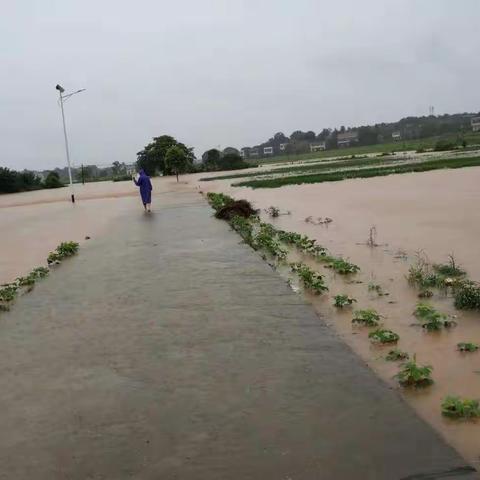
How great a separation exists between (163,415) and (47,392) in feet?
4.34


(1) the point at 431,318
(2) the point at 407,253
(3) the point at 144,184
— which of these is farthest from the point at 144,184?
(1) the point at 431,318

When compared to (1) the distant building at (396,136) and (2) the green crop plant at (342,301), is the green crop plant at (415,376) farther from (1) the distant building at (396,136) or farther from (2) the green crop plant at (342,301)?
(1) the distant building at (396,136)

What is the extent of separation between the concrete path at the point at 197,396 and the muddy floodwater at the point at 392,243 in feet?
0.93

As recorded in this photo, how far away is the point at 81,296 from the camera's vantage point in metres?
9.10

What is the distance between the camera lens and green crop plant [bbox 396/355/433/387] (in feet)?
15.5

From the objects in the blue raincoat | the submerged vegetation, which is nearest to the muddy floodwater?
the submerged vegetation

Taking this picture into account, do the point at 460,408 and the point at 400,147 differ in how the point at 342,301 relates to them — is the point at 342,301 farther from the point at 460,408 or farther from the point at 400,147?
the point at 400,147

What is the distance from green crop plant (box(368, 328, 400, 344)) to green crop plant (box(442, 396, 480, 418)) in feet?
5.05

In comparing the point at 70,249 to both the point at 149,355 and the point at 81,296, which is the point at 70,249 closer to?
the point at 81,296

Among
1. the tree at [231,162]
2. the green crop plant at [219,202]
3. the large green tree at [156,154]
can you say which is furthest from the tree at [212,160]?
the green crop plant at [219,202]

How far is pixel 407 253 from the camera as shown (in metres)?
10.4

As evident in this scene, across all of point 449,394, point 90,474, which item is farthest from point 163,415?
point 449,394

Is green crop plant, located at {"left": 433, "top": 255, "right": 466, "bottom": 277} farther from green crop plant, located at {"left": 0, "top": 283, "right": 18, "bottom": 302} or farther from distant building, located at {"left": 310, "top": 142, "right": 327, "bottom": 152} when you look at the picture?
distant building, located at {"left": 310, "top": 142, "right": 327, "bottom": 152}

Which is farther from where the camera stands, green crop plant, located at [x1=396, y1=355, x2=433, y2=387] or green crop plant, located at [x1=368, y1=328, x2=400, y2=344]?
green crop plant, located at [x1=368, y1=328, x2=400, y2=344]
